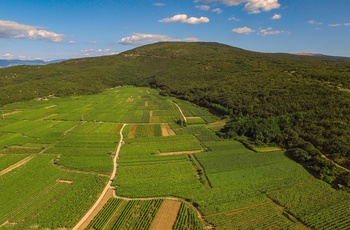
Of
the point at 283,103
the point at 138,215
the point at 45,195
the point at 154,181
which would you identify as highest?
the point at 283,103

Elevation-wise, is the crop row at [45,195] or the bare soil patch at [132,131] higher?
the bare soil patch at [132,131]

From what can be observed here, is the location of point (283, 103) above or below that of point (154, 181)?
above

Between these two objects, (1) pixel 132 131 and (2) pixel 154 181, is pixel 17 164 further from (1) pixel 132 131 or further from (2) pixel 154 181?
(1) pixel 132 131

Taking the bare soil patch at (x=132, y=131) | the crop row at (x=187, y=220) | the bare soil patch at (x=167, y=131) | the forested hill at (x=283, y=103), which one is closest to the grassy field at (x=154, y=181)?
the crop row at (x=187, y=220)

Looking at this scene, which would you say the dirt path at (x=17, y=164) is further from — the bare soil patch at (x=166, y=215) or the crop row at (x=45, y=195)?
the bare soil patch at (x=166, y=215)

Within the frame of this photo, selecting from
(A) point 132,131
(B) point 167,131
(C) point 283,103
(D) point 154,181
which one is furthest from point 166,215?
(C) point 283,103

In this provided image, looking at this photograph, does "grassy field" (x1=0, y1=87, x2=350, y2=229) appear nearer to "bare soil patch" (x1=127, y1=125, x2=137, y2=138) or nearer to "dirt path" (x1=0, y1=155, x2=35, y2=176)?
"dirt path" (x1=0, y1=155, x2=35, y2=176)

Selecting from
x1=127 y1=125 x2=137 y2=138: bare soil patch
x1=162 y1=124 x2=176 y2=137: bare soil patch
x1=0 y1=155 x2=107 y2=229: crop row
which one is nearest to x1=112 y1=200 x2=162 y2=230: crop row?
x1=0 y1=155 x2=107 y2=229: crop row
